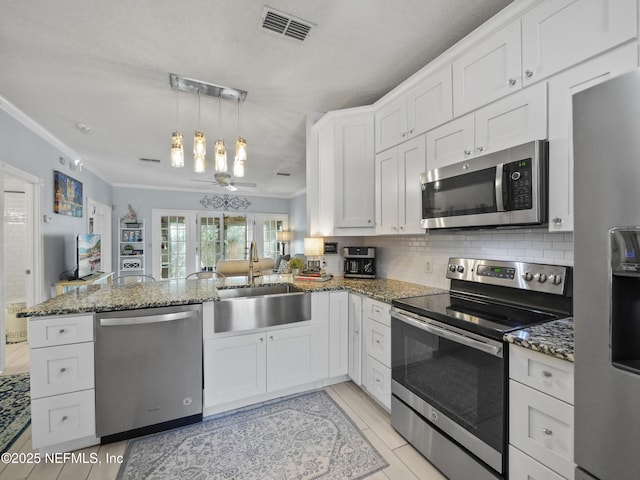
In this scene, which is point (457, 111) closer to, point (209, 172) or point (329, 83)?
point (329, 83)

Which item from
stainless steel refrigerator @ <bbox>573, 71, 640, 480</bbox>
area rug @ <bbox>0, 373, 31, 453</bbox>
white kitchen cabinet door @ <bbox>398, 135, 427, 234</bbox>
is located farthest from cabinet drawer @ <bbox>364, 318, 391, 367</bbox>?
area rug @ <bbox>0, 373, 31, 453</bbox>

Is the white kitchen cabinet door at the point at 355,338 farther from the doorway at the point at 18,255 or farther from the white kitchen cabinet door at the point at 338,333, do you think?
the doorway at the point at 18,255

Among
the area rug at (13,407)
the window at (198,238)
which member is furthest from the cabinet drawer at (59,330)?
the window at (198,238)

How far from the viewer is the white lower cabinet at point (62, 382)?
1614 mm

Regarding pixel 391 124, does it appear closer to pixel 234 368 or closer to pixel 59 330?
pixel 234 368

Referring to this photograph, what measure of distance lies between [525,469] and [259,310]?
5.38 feet

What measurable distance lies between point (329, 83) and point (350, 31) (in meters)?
0.63

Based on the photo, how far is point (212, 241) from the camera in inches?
293

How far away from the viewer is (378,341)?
2.11 metres

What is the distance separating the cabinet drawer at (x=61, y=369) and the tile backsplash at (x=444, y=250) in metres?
2.05

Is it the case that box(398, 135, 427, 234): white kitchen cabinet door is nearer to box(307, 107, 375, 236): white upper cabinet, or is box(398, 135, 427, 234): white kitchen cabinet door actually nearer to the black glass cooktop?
box(307, 107, 375, 236): white upper cabinet

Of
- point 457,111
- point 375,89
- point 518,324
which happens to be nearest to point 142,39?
point 375,89

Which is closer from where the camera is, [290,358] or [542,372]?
[542,372]

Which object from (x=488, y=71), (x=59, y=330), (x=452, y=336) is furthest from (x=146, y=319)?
(x=488, y=71)
